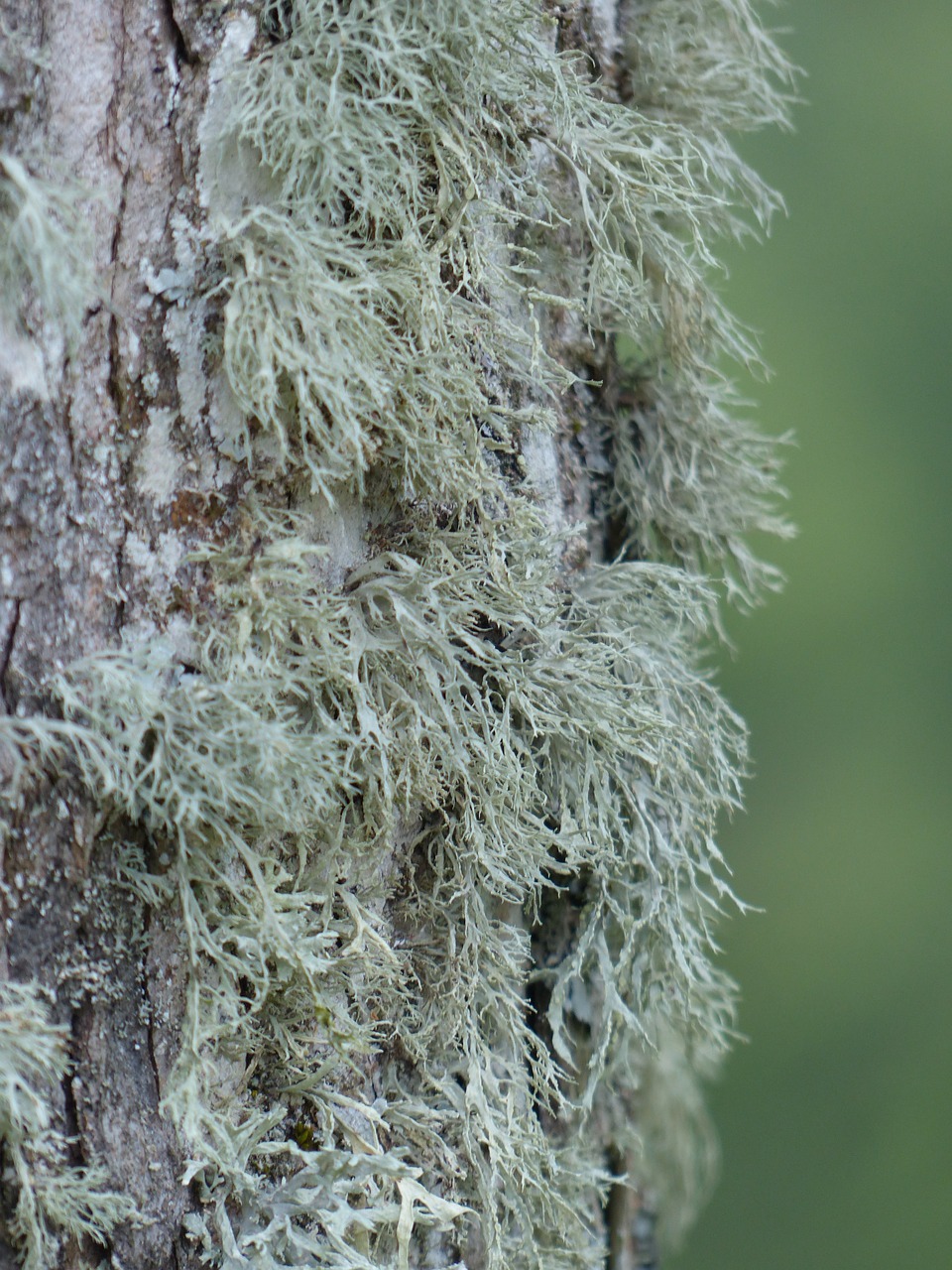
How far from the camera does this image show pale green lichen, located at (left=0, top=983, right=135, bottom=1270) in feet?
1.37

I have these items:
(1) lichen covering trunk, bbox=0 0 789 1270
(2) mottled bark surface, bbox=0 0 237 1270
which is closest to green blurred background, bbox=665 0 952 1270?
(1) lichen covering trunk, bbox=0 0 789 1270

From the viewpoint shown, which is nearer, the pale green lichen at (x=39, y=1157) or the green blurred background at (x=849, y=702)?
→ the pale green lichen at (x=39, y=1157)

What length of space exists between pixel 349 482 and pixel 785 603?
1404mm

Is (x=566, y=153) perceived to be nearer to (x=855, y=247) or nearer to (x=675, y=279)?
(x=675, y=279)

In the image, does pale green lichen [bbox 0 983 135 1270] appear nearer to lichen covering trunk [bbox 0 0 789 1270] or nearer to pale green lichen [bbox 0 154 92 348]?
lichen covering trunk [bbox 0 0 789 1270]

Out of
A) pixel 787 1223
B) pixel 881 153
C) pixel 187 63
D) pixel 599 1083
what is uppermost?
pixel 881 153

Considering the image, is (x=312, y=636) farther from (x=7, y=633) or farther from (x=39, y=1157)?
(x=39, y=1157)

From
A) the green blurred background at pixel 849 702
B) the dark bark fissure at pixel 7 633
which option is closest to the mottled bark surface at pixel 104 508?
the dark bark fissure at pixel 7 633

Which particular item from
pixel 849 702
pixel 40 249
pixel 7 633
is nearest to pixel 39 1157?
pixel 7 633

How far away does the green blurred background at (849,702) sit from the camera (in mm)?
1772

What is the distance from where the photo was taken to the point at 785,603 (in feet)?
5.89

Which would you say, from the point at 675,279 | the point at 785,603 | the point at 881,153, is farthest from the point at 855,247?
the point at 675,279

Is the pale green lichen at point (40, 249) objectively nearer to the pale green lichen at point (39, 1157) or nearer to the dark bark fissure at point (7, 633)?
the dark bark fissure at point (7, 633)

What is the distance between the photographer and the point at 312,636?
490mm
